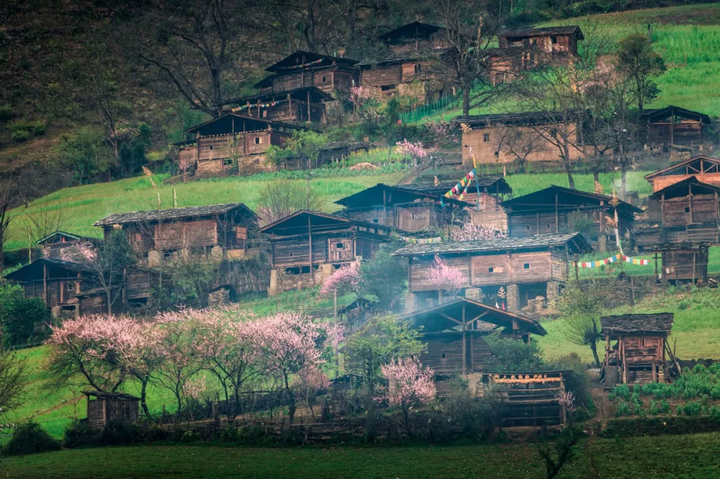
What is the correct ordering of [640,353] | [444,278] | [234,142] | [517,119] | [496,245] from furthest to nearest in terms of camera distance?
1. [234,142]
2. [517,119]
3. [496,245]
4. [444,278]
5. [640,353]

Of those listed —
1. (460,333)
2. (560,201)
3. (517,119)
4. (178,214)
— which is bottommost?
(460,333)

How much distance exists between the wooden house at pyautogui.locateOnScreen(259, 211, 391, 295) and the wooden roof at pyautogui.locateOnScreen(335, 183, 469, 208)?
3311mm

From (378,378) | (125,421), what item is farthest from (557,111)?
(125,421)

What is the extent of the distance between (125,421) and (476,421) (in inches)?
580

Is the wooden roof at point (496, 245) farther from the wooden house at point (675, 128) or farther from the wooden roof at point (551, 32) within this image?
the wooden roof at point (551, 32)

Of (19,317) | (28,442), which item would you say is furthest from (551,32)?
(28,442)

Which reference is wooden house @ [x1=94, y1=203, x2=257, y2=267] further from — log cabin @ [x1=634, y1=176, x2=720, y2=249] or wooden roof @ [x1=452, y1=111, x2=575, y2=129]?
log cabin @ [x1=634, y1=176, x2=720, y2=249]

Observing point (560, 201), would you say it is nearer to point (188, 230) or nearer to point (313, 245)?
point (313, 245)

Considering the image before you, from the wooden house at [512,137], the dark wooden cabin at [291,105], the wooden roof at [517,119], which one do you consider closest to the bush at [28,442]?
the wooden house at [512,137]

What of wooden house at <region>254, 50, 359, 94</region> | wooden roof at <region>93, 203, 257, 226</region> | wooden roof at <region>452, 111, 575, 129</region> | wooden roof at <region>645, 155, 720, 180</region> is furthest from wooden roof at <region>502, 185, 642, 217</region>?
wooden house at <region>254, 50, 359, 94</region>

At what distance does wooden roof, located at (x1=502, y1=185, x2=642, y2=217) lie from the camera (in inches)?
2810

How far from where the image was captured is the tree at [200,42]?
442ft

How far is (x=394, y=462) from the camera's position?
39.9 m

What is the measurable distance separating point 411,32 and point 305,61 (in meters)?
12.1
